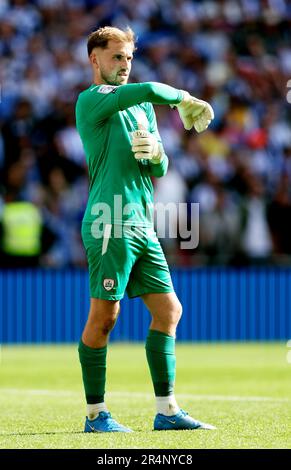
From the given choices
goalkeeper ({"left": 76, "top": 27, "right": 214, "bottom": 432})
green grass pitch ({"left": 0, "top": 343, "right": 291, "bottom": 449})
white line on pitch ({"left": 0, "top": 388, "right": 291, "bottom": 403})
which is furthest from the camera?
white line on pitch ({"left": 0, "top": 388, "right": 291, "bottom": 403})

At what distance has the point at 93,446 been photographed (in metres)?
5.68

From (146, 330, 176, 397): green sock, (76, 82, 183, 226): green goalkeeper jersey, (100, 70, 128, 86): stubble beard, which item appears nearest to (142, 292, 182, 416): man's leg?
(146, 330, 176, 397): green sock

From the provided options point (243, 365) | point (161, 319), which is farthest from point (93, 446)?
point (243, 365)

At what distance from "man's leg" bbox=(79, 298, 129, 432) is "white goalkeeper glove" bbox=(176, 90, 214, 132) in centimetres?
117

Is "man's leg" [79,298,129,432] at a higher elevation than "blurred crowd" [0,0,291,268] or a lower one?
lower

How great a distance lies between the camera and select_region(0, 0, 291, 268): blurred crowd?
1569 cm

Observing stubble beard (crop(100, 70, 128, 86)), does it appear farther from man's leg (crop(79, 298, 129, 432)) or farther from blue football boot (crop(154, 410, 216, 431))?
blue football boot (crop(154, 410, 216, 431))

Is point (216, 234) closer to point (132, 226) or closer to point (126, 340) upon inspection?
point (126, 340)

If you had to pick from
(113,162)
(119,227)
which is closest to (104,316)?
(119,227)

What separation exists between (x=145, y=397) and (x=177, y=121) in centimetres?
930

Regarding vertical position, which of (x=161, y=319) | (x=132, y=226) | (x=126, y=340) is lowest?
(x=126, y=340)

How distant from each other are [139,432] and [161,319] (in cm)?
70

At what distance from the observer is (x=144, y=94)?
6.14 meters

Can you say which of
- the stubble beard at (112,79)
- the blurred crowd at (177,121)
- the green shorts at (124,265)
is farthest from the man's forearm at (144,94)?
the blurred crowd at (177,121)
